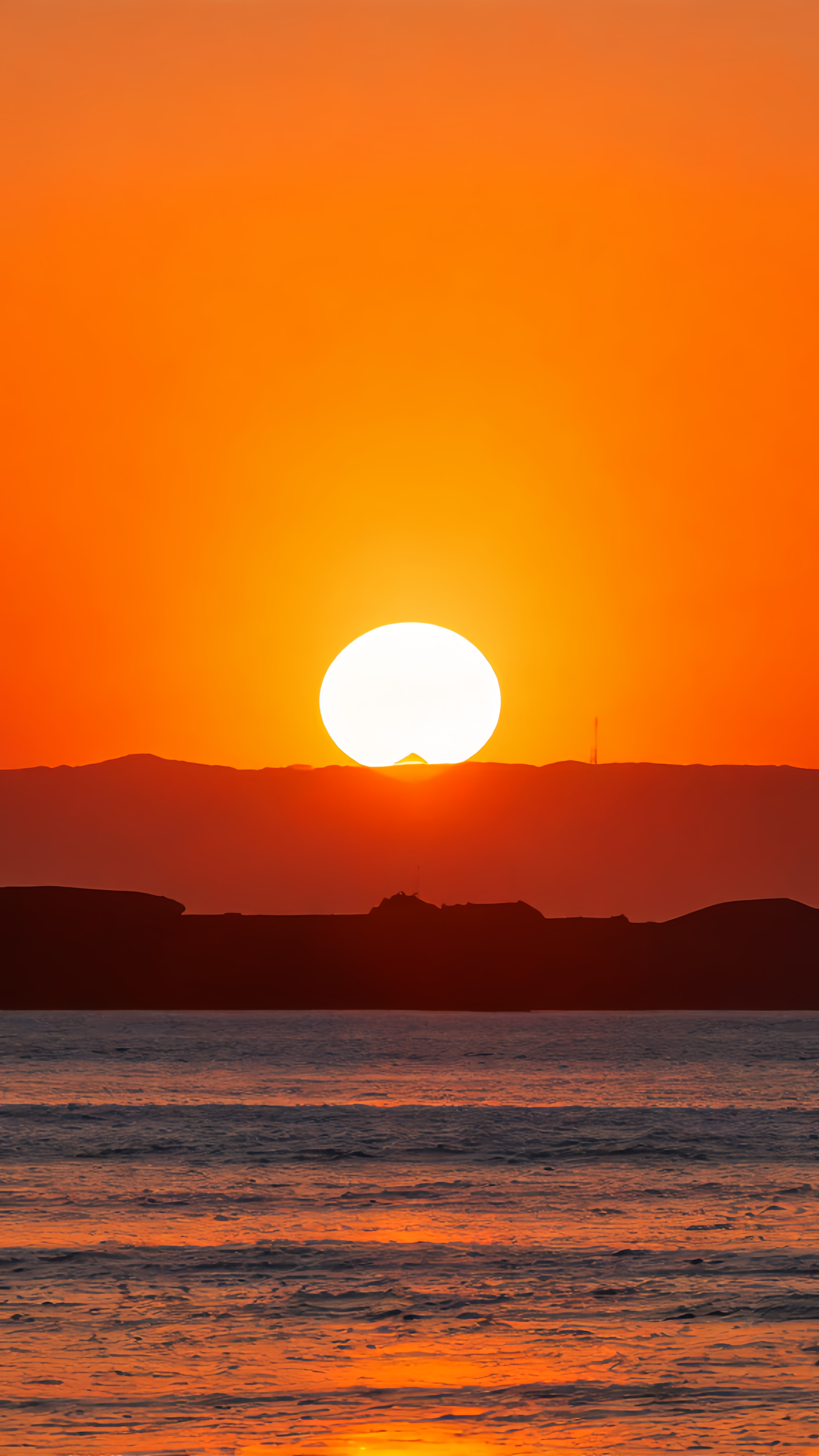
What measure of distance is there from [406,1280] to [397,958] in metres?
102

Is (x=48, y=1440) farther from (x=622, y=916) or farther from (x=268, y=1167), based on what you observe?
(x=622, y=916)

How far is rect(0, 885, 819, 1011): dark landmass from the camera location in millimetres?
110875

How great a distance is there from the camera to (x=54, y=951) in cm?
11119

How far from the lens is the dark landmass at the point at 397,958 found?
110875 millimetres

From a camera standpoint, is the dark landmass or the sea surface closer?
the sea surface

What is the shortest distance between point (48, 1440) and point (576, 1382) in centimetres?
367

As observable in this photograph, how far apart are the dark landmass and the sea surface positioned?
7639 cm

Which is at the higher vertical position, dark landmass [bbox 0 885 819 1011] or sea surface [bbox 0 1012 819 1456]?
dark landmass [bbox 0 885 819 1011]

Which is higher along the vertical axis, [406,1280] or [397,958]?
[397,958]

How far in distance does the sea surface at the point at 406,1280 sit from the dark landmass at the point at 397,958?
76387 mm

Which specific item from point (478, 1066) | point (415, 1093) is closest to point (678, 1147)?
point (415, 1093)

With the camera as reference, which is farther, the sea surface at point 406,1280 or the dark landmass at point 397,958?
the dark landmass at point 397,958

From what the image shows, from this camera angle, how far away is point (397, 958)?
4562 inches

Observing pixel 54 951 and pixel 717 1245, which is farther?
pixel 54 951
